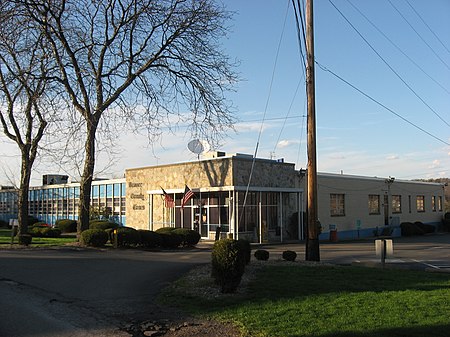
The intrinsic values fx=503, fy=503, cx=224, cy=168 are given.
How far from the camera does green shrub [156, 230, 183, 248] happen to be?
24734 millimetres

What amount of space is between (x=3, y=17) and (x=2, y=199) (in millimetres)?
48654

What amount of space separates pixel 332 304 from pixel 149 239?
52.4 ft

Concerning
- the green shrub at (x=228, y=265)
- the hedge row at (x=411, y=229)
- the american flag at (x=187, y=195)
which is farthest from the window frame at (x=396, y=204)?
the green shrub at (x=228, y=265)

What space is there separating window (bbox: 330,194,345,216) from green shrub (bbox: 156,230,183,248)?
15.4 metres

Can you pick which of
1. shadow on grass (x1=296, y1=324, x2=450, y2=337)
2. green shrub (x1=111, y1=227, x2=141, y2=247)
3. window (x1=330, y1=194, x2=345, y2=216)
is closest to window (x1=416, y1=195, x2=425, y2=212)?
window (x1=330, y1=194, x2=345, y2=216)

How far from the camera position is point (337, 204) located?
37719 mm

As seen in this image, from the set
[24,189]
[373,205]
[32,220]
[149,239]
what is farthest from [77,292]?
[32,220]

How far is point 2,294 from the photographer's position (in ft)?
34.6

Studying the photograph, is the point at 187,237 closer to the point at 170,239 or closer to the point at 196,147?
the point at 170,239

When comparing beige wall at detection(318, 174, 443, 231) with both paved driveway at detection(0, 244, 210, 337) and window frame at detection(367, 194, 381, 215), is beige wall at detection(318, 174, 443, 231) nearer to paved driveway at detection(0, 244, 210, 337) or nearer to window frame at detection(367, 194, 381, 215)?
window frame at detection(367, 194, 381, 215)

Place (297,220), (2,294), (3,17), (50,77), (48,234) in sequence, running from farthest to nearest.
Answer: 1. (48,234)
2. (297,220)
3. (50,77)
4. (3,17)
5. (2,294)

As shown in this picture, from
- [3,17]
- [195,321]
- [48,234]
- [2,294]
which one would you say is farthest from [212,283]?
[48,234]

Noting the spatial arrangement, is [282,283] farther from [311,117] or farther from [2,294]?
[311,117]

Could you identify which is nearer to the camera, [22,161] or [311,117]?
[311,117]
